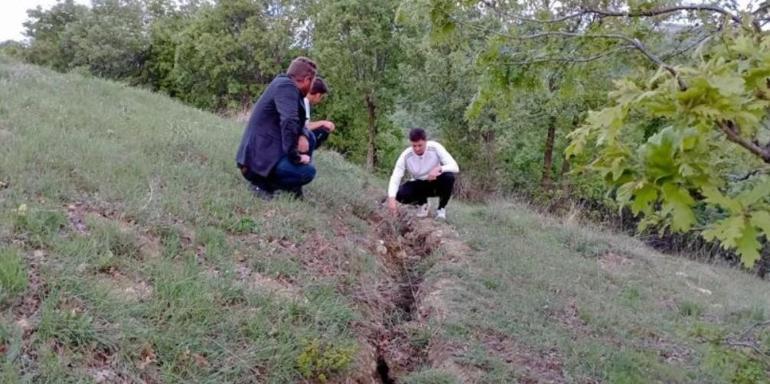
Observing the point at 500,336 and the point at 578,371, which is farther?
the point at 500,336

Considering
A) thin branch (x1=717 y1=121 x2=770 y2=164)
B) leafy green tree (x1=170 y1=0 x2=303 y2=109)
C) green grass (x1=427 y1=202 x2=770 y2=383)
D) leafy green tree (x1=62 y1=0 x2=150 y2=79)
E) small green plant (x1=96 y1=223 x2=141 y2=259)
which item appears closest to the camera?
thin branch (x1=717 y1=121 x2=770 y2=164)

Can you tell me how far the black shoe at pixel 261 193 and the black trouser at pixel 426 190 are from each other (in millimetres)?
1774

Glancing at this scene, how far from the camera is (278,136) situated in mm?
4746

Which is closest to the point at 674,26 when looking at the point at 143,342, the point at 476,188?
the point at 143,342

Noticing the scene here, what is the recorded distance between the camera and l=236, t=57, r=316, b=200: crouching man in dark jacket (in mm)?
4613

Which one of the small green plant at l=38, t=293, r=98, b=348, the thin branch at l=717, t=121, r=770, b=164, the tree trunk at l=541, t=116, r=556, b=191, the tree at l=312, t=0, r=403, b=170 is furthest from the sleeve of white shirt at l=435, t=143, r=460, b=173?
the tree trunk at l=541, t=116, r=556, b=191

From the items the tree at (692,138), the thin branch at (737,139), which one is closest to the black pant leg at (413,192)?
the thin branch at (737,139)

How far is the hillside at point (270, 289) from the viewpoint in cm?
259

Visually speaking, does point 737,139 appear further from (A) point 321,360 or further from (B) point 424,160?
(B) point 424,160

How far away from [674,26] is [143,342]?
165 inches

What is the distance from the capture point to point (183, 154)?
533 cm

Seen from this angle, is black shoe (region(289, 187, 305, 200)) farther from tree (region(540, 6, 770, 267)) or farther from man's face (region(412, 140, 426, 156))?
tree (region(540, 6, 770, 267))

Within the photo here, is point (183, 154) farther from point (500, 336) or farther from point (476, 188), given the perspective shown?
point (476, 188)

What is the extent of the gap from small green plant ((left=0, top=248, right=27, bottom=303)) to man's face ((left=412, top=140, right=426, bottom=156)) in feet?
12.1
